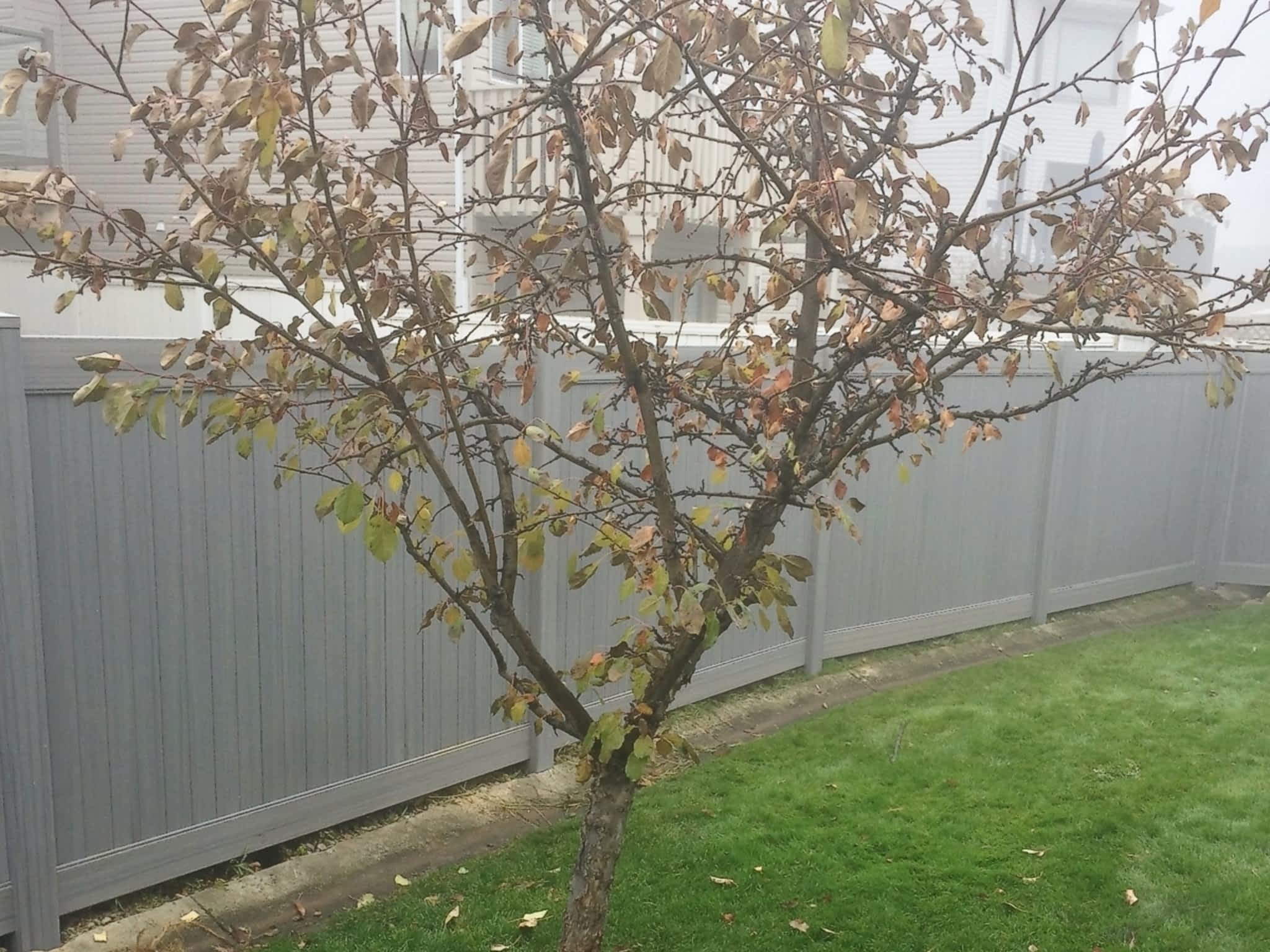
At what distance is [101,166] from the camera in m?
9.46

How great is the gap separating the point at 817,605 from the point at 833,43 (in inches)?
201

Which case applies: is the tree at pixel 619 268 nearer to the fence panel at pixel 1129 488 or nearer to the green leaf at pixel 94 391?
the green leaf at pixel 94 391

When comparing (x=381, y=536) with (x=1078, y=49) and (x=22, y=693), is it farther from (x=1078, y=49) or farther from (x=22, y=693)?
(x=1078, y=49)

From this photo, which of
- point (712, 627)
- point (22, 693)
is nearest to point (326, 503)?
point (712, 627)

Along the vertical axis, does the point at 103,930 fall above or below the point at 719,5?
below

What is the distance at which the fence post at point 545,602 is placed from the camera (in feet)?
15.2

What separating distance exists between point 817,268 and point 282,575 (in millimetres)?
2357

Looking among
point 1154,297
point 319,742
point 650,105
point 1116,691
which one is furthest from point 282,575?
point 650,105

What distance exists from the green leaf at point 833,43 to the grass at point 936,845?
287cm

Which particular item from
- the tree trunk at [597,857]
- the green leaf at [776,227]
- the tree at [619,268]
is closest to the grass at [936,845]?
the tree trunk at [597,857]

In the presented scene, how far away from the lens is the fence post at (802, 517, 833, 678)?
6391 mm

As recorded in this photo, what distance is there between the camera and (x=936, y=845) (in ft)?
13.9

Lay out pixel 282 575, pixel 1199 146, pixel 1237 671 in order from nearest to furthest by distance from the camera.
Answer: pixel 1199 146 < pixel 282 575 < pixel 1237 671

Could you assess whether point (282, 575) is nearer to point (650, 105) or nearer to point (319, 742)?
point (319, 742)
